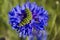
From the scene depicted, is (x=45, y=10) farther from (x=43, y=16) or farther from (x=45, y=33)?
(x=45, y=33)

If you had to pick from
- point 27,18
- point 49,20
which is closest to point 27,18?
point 27,18

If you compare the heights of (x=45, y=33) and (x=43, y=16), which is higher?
(x=43, y=16)

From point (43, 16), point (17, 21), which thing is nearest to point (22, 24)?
point (17, 21)

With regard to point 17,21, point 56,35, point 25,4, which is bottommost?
point 56,35

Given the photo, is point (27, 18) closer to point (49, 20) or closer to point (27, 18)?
point (27, 18)
